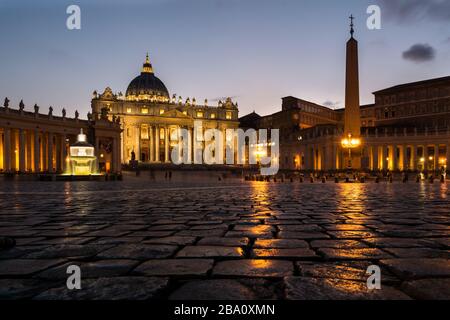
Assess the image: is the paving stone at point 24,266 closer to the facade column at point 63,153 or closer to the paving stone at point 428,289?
the paving stone at point 428,289

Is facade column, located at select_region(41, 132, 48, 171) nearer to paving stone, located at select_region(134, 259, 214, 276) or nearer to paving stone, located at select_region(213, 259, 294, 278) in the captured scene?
paving stone, located at select_region(134, 259, 214, 276)

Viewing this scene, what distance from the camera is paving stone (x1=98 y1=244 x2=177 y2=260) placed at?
383cm

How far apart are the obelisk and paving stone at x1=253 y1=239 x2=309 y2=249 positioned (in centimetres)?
2843

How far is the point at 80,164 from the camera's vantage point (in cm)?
3541

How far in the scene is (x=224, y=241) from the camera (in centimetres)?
466

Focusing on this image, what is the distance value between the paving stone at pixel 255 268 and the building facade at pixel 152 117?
316ft

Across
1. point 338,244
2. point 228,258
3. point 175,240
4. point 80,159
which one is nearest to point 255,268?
point 228,258

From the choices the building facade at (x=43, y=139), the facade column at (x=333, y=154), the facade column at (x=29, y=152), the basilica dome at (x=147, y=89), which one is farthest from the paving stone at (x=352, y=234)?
the basilica dome at (x=147, y=89)

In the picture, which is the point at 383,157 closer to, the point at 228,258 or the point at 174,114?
the point at 174,114

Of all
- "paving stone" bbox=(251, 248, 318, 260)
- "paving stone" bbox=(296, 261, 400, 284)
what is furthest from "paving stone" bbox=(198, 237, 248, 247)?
"paving stone" bbox=(296, 261, 400, 284)

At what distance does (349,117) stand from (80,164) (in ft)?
79.4

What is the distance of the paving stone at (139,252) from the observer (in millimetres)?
3834

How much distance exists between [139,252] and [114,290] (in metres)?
1.34
